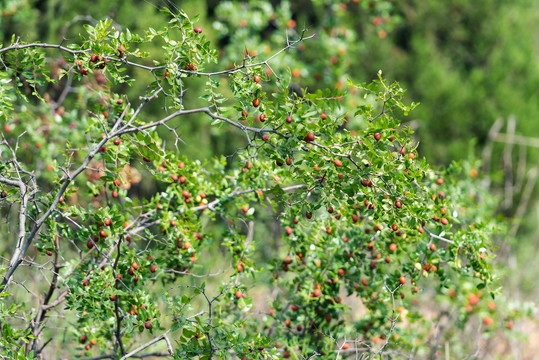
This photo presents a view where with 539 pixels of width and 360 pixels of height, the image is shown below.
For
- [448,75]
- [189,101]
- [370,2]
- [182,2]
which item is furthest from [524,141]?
[182,2]

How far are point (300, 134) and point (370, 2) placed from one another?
5.31m

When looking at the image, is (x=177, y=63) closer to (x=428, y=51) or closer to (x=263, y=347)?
(x=263, y=347)

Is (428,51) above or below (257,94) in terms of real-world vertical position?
below

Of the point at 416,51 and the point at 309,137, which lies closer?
the point at 309,137

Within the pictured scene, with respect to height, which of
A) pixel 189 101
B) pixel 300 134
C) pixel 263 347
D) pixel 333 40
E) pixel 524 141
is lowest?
pixel 524 141

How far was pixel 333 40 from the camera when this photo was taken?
679 cm

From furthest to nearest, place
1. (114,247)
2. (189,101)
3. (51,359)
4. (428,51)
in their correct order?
1. (428,51)
2. (189,101)
3. (51,359)
4. (114,247)

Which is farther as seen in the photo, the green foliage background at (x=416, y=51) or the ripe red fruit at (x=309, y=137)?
the green foliage background at (x=416, y=51)

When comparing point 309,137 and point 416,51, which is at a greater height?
point 309,137

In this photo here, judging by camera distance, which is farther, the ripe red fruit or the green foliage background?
the green foliage background

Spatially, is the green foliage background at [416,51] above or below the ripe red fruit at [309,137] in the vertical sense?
below

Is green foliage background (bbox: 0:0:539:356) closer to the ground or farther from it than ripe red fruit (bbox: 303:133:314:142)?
closer to the ground

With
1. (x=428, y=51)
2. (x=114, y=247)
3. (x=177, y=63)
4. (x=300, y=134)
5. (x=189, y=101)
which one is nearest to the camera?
(x=300, y=134)

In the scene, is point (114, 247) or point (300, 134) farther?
point (114, 247)
